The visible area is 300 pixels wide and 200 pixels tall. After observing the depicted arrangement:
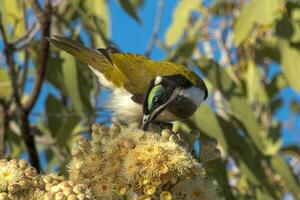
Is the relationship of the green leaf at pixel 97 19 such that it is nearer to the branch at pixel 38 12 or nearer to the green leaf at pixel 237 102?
the branch at pixel 38 12

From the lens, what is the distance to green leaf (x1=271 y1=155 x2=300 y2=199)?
3637 millimetres

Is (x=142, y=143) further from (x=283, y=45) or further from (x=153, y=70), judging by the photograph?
(x=283, y=45)

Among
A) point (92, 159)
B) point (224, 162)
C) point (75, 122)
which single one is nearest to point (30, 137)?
point (75, 122)

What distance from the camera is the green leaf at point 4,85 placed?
165 inches

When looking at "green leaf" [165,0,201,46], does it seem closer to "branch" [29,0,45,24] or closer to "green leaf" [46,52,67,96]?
"green leaf" [46,52,67,96]

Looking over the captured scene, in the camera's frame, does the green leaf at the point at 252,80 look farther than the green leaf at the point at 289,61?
Yes

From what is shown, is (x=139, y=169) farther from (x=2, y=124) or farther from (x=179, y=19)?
(x=179, y=19)

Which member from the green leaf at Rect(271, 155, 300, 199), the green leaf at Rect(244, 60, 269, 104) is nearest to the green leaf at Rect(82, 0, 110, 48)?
the green leaf at Rect(244, 60, 269, 104)

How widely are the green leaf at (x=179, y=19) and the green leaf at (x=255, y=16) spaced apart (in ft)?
1.31

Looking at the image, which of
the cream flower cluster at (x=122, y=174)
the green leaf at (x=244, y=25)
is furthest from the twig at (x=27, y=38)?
the cream flower cluster at (x=122, y=174)

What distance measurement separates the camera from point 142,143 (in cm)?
227

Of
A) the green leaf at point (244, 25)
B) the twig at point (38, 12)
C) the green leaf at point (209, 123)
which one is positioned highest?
the green leaf at point (244, 25)

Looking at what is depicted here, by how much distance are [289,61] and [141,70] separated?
77 cm

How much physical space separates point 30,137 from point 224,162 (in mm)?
968
